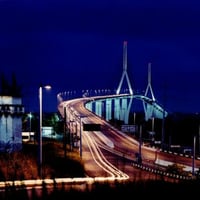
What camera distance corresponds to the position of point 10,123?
4044 centimetres

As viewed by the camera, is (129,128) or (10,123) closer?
(10,123)

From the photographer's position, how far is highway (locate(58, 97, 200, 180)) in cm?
4323

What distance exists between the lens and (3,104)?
40.4m

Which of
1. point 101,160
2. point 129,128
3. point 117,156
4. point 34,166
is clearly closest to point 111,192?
point 34,166

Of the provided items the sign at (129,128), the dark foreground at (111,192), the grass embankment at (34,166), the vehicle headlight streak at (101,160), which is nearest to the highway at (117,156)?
the vehicle headlight streak at (101,160)

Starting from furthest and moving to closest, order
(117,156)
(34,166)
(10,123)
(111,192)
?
(117,156) < (10,123) < (34,166) < (111,192)

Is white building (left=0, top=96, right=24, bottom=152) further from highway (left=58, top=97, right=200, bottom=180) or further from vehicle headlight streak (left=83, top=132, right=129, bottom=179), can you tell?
vehicle headlight streak (left=83, top=132, right=129, bottom=179)

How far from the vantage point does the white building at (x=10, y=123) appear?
3978 cm

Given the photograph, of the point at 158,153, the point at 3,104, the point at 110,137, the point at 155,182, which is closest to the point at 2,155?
the point at 3,104

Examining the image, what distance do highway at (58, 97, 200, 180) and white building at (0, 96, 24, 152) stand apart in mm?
6365

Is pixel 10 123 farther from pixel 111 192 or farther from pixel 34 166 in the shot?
pixel 111 192

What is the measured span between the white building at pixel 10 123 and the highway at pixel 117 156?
20.9 feet

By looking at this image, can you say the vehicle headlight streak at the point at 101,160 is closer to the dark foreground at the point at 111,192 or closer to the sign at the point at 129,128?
the sign at the point at 129,128

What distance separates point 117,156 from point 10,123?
1979 cm
